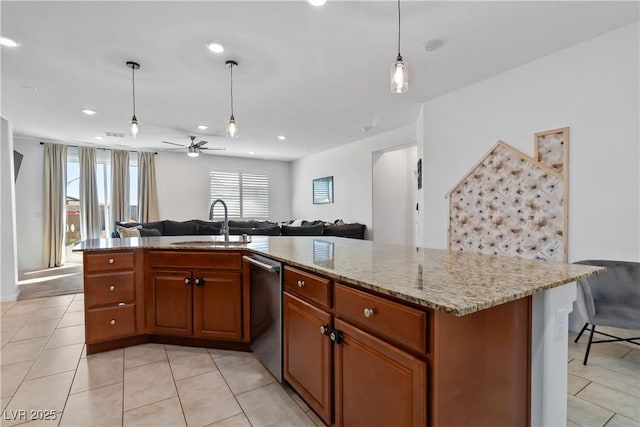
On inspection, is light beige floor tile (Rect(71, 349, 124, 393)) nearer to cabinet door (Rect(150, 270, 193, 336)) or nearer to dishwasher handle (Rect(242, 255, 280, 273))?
cabinet door (Rect(150, 270, 193, 336))

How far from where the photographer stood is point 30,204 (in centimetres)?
616

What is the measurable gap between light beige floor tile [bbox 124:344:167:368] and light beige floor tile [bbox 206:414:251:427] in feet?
3.18

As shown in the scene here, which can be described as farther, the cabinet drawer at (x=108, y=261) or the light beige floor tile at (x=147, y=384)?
the cabinet drawer at (x=108, y=261)

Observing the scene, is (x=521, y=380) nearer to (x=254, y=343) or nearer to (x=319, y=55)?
(x=254, y=343)

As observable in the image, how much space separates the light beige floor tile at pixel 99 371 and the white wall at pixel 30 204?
5567 mm

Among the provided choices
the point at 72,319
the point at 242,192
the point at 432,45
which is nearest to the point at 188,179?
the point at 242,192

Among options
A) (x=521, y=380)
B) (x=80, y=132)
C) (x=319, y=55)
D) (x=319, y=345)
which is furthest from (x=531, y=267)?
(x=80, y=132)

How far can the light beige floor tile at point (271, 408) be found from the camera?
1616mm

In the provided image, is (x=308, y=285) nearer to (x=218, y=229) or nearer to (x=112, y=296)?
(x=112, y=296)

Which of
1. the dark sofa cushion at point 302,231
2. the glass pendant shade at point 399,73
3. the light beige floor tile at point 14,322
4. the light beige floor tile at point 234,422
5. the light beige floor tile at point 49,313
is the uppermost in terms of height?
the glass pendant shade at point 399,73

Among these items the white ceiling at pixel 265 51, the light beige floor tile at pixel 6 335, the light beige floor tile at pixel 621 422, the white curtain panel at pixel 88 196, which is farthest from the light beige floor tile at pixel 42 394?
the white curtain panel at pixel 88 196

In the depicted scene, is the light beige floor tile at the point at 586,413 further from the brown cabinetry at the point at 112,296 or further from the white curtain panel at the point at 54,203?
the white curtain panel at the point at 54,203

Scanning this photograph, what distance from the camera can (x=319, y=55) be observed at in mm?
2777

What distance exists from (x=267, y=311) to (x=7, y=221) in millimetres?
4253
